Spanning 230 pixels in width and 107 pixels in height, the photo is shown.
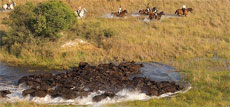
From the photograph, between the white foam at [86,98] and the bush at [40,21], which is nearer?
the white foam at [86,98]

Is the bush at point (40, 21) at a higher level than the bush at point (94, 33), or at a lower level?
higher

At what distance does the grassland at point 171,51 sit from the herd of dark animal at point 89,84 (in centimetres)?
86

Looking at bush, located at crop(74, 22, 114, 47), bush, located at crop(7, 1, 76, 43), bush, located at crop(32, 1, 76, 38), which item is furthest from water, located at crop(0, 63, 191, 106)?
bush, located at crop(74, 22, 114, 47)

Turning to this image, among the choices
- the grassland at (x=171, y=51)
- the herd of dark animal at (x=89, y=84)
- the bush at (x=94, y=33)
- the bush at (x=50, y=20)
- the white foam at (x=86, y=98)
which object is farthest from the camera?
the bush at (x=94, y=33)

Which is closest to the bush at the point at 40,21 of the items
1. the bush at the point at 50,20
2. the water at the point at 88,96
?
the bush at the point at 50,20

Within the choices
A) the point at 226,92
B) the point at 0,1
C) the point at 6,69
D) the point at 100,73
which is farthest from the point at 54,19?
the point at 0,1

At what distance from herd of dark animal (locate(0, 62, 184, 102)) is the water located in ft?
0.58

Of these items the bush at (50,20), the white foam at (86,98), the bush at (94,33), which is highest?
the bush at (50,20)

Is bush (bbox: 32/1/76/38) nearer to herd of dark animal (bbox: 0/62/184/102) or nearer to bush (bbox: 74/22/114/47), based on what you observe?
bush (bbox: 74/22/114/47)

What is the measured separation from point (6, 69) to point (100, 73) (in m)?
5.10

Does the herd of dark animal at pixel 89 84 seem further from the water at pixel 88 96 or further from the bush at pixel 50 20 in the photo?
the bush at pixel 50 20

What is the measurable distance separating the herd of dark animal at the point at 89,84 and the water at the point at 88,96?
7.0 inches

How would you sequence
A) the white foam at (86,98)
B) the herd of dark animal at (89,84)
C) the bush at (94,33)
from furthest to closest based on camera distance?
1. the bush at (94,33)
2. the herd of dark animal at (89,84)
3. the white foam at (86,98)

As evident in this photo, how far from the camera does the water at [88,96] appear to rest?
35.8 feet
